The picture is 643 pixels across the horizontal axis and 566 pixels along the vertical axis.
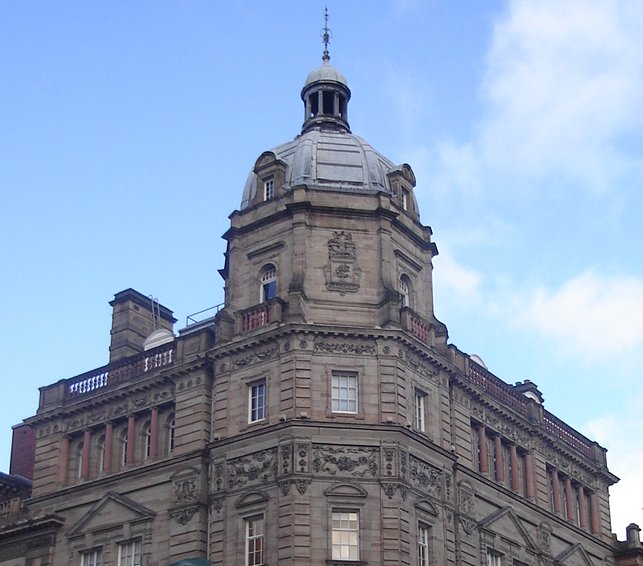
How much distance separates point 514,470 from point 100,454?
759 inches

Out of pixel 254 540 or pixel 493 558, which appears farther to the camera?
pixel 493 558

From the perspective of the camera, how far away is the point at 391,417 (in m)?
49.7

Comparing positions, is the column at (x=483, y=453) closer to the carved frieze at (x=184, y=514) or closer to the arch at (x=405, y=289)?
the arch at (x=405, y=289)

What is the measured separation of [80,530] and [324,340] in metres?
14.4

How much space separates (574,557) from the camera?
2400 inches

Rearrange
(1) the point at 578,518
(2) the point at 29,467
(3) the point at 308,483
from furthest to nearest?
1. (2) the point at 29,467
2. (1) the point at 578,518
3. (3) the point at 308,483

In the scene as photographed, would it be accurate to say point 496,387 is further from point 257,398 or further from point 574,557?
point 257,398

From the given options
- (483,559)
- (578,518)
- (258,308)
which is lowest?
(483,559)

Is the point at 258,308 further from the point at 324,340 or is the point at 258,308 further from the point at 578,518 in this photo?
the point at 578,518

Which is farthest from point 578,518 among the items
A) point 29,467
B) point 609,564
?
point 29,467

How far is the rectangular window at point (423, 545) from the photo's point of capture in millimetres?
49188

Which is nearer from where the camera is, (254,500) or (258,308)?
(254,500)

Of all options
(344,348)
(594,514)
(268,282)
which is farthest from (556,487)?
(268,282)

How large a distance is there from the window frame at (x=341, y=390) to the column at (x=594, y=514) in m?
21.0
